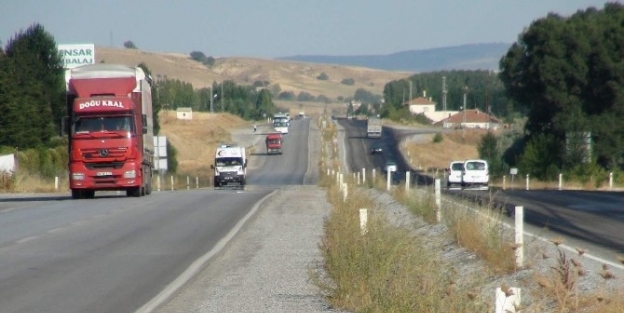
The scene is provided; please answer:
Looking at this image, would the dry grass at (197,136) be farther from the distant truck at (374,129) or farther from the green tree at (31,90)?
the distant truck at (374,129)

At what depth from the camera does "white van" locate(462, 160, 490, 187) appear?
5569cm

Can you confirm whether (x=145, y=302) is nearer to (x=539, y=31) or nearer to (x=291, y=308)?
(x=291, y=308)

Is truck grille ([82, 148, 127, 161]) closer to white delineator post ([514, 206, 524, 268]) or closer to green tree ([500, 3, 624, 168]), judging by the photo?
white delineator post ([514, 206, 524, 268])

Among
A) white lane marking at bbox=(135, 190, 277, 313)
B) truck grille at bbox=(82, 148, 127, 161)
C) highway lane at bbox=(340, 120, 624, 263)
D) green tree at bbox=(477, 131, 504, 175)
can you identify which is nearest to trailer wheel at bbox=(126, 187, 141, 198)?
truck grille at bbox=(82, 148, 127, 161)

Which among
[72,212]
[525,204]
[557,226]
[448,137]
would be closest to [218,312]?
[557,226]

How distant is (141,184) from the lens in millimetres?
37156

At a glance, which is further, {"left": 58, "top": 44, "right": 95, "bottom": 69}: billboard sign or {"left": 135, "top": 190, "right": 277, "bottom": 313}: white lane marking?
{"left": 58, "top": 44, "right": 95, "bottom": 69}: billboard sign

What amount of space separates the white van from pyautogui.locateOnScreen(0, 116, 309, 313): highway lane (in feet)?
67.3

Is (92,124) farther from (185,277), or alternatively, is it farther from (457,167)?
(457,167)

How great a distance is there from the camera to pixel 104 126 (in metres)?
34.8

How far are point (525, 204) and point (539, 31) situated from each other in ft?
138

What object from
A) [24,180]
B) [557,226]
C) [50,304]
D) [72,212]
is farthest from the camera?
[24,180]

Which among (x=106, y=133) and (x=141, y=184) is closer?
(x=106, y=133)

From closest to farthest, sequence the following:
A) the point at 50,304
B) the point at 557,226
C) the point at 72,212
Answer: the point at 50,304 → the point at 557,226 → the point at 72,212
